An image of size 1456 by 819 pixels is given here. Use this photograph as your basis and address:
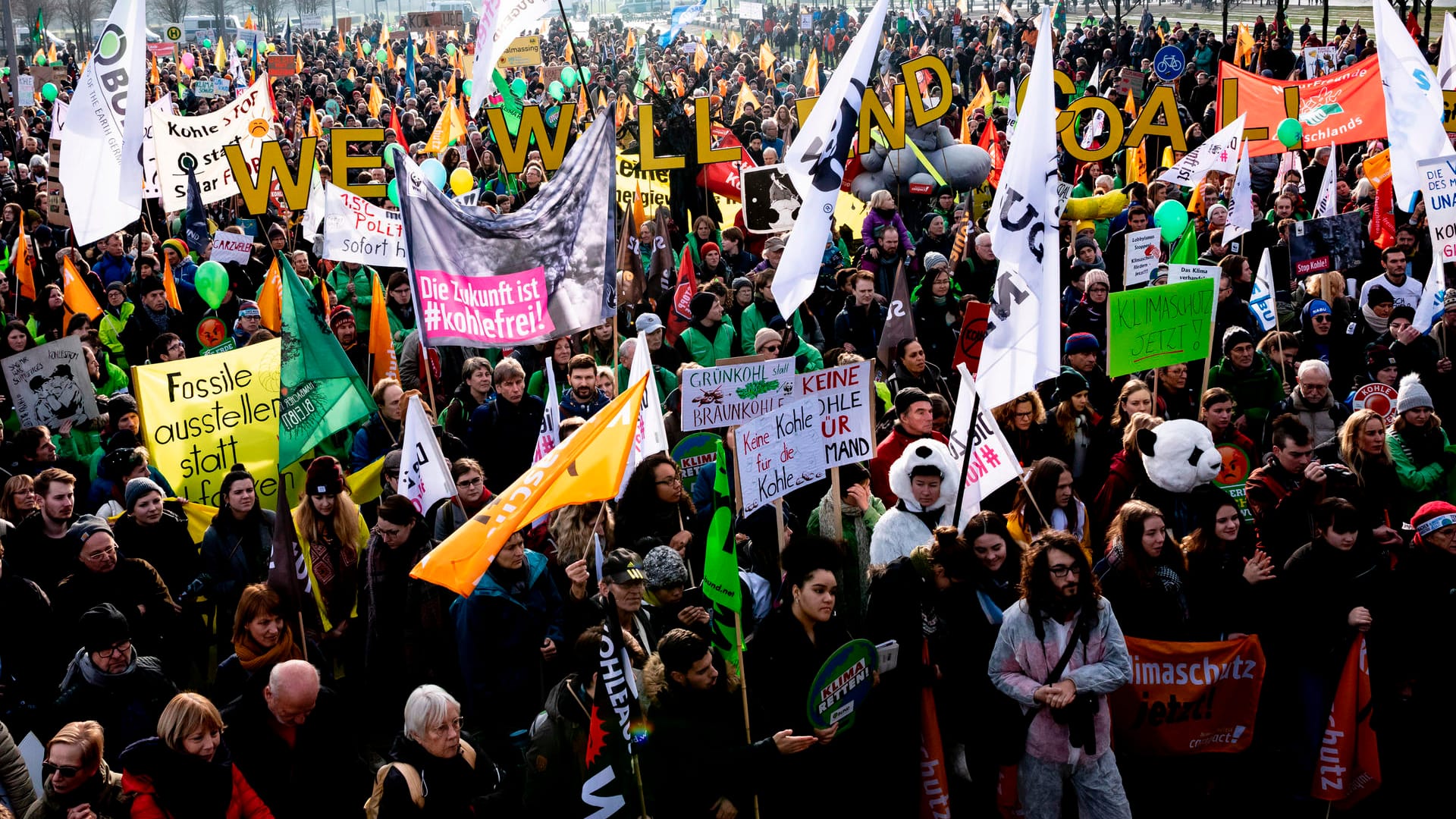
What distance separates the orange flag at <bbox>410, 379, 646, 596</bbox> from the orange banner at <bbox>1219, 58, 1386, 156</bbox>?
33.7ft

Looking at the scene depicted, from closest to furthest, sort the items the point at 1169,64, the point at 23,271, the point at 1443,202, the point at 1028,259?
the point at 1028,259 → the point at 1443,202 → the point at 23,271 → the point at 1169,64

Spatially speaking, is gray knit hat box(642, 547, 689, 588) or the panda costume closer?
gray knit hat box(642, 547, 689, 588)

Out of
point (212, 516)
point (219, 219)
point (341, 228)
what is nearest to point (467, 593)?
point (212, 516)

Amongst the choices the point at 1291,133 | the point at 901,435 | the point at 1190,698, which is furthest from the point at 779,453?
the point at 1291,133

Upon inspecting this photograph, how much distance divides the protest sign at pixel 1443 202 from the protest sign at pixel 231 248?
8.84 metres

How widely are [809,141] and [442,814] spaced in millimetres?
5193

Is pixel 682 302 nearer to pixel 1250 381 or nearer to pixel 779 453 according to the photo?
pixel 1250 381

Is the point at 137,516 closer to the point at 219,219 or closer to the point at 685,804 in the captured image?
the point at 685,804


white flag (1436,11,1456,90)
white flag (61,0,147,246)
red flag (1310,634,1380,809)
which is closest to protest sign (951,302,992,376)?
red flag (1310,634,1380,809)

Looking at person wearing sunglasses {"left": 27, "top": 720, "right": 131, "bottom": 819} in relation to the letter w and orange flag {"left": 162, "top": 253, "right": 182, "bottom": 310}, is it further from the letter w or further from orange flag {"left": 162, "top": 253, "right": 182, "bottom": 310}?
the letter w

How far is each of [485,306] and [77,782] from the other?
13.0 ft

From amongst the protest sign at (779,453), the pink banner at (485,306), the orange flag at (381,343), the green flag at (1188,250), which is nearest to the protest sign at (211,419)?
the pink banner at (485,306)

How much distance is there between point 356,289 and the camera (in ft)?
37.6

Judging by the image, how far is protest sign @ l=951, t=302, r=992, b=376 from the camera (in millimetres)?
9367
